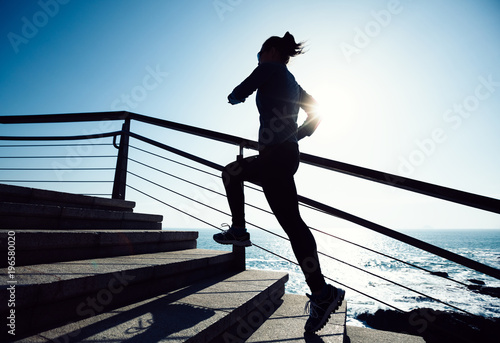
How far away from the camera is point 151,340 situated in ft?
3.60

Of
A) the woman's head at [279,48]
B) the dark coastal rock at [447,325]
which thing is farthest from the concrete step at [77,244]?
the dark coastal rock at [447,325]

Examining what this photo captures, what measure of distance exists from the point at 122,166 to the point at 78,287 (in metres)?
2.52

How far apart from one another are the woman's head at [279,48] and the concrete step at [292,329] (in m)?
1.82

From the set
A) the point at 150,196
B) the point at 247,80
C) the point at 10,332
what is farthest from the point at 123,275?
the point at 150,196

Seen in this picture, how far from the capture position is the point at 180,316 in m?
1.41

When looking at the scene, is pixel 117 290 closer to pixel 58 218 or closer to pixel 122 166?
pixel 58 218

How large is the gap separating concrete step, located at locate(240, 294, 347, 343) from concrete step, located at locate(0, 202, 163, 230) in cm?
170

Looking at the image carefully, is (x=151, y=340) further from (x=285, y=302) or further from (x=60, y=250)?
(x=285, y=302)

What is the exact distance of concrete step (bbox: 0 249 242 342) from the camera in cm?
112

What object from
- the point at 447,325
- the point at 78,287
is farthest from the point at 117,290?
the point at 447,325

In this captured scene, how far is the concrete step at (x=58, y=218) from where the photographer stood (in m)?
1.90

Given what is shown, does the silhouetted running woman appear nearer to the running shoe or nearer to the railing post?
the running shoe

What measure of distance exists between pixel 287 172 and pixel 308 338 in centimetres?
100

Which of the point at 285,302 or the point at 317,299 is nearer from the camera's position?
the point at 317,299
